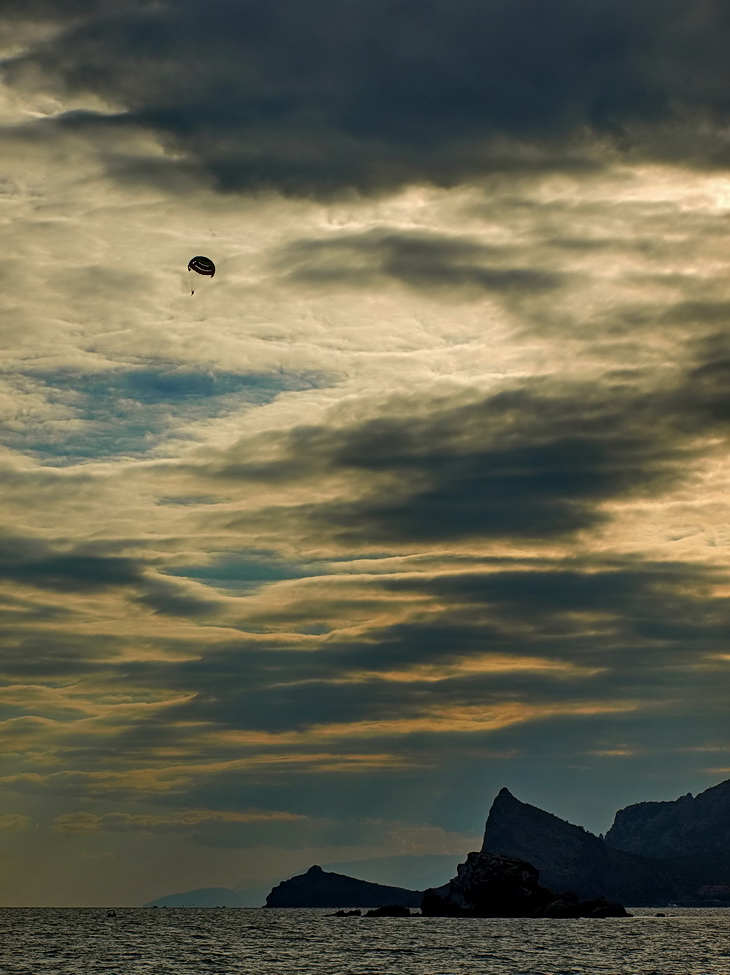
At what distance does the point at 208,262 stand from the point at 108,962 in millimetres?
100662

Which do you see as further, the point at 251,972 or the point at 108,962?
the point at 108,962

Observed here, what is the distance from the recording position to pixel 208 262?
497 feet

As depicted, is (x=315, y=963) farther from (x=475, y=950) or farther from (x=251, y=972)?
(x=475, y=950)

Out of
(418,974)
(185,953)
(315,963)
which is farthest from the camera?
(185,953)

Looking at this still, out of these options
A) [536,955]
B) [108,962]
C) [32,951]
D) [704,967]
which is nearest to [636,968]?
[704,967]

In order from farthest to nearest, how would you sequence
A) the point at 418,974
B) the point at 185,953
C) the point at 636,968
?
the point at 185,953 → the point at 636,968 → the point at 418,974

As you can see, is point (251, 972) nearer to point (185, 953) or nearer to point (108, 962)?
point (108, 962)

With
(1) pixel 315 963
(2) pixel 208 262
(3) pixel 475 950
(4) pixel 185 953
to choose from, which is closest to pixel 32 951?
→ (4) pixel 185 953

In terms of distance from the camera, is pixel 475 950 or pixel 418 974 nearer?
pixel 418 974

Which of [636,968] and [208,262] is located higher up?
[208,262]

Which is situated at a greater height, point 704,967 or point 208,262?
point 208,262

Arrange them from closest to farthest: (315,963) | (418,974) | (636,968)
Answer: (418,974) → (636,968) → (315,963)

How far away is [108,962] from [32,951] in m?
38.8

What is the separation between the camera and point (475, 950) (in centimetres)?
19200
